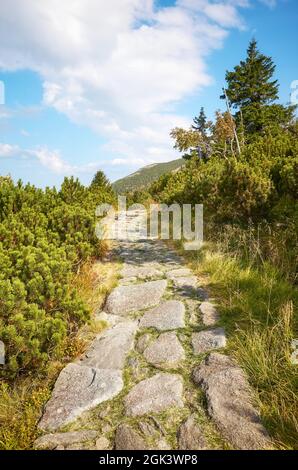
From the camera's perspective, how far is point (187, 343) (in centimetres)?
354

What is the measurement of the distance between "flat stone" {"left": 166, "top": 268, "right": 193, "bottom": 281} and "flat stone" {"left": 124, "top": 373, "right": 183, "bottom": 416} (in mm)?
2533

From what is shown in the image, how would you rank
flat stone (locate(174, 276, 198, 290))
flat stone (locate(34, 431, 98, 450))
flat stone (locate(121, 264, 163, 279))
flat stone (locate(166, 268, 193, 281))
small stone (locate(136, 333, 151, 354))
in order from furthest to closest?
flat stone (locate(121, 264, 163, 279))
flat stone (locate(166, 268, 193, 281))
flat stone (locate(174, 276, 198, 290))
small stone (locate(136, 333, 151, 354))
flat stone (locate(34, 431, 98, 450))

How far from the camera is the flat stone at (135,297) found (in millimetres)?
4539

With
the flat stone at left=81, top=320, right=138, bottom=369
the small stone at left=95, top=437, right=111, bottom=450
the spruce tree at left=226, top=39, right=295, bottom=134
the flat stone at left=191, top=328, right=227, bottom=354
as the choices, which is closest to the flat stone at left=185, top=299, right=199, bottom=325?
the flat stone at left=191, top=328, right=227, bottom=354

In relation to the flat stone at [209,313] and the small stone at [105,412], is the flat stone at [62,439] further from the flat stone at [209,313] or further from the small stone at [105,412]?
the flat stone at [209,313]

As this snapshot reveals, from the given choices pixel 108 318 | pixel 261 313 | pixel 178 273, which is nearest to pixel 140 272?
pixel 178 273

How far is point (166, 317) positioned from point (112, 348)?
0.88m

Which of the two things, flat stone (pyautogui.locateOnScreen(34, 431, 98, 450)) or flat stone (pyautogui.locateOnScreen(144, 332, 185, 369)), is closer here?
flat stone (pyautogui.locateOnScreen(34, 431, 98, 450))

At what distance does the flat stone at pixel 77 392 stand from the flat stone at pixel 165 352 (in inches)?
15.7

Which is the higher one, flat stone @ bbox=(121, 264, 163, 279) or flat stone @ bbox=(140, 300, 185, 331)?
flat stone @ bbox=(121, 264, 163, 279)

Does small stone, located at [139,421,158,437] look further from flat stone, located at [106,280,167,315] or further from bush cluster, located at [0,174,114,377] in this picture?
flat stone, located at [106,280,167,315]

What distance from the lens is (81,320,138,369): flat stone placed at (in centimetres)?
334
